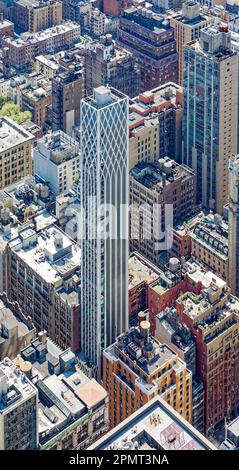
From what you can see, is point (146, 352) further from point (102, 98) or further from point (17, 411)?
point (102, 98)

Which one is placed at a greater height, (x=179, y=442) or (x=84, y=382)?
(x=179, y=442)

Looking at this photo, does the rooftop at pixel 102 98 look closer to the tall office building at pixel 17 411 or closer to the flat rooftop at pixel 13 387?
the flat rooftop at pixel 13 387

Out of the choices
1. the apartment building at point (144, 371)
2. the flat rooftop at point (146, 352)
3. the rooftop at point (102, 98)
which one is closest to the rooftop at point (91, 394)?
the apartment building at point (144, 371)

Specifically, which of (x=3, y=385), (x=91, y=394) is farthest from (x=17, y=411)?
(x=91, y=394)

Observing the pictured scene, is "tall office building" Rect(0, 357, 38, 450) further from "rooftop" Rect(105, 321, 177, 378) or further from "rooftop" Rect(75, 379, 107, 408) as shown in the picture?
"rooftop" Rect(105, 321, 177, 378)
